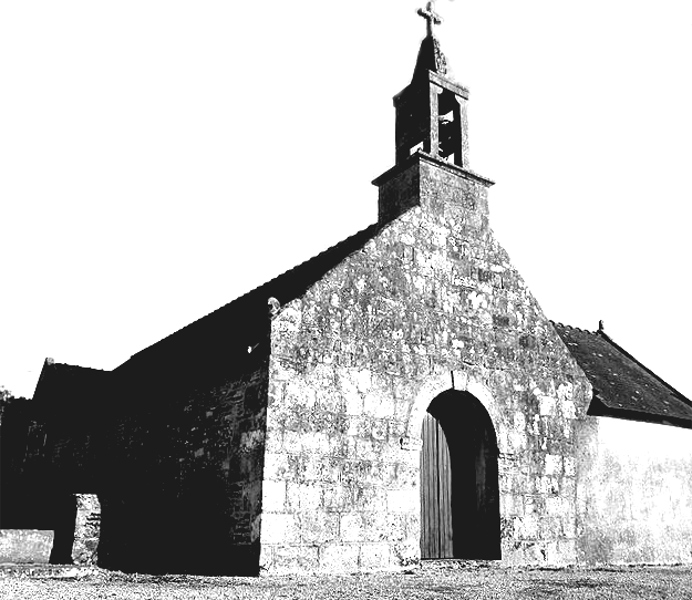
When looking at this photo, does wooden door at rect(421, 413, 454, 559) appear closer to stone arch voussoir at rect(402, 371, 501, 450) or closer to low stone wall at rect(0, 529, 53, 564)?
stone arch voussoir at rect(402, 371, 501, 450)

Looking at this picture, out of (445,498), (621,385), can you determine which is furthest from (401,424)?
(621,385)

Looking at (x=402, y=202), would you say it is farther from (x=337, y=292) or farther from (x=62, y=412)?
(x=62, y=412)

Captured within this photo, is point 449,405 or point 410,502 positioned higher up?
point 449,405

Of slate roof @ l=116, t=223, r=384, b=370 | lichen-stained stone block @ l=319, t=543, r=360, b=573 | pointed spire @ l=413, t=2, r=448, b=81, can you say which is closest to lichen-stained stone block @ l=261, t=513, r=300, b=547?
lichen-stained stone block @ l=319, t=543, r=360, b=573

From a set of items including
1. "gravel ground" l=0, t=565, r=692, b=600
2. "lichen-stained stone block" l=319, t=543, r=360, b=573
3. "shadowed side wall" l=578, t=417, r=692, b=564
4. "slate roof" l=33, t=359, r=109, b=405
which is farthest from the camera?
"slate roof" l=33, t=359, r=109, b=405

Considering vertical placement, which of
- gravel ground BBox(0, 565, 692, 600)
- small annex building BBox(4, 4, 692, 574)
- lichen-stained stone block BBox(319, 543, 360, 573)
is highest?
small annex building BBox(4, 4, 692, 574)

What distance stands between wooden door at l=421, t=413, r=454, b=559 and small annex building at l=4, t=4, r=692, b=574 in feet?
0.09

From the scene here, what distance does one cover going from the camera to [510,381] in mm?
12938

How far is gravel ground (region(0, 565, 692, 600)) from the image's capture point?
7.66m

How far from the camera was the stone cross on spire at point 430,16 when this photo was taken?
1522cm

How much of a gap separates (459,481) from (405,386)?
2371 millimetres

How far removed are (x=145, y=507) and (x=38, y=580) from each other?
4.28m

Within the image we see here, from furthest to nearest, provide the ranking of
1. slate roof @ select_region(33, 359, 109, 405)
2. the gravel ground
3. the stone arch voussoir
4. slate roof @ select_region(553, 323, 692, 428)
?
1. slate roof @ select_region(33, 359, 109, 405)
2. slate roof @ select_region(553, 323, 692, 428)
3. the stone arch voussoir
4. the gravel ground

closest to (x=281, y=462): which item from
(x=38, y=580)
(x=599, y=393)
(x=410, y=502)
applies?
(x=410, y=502)
